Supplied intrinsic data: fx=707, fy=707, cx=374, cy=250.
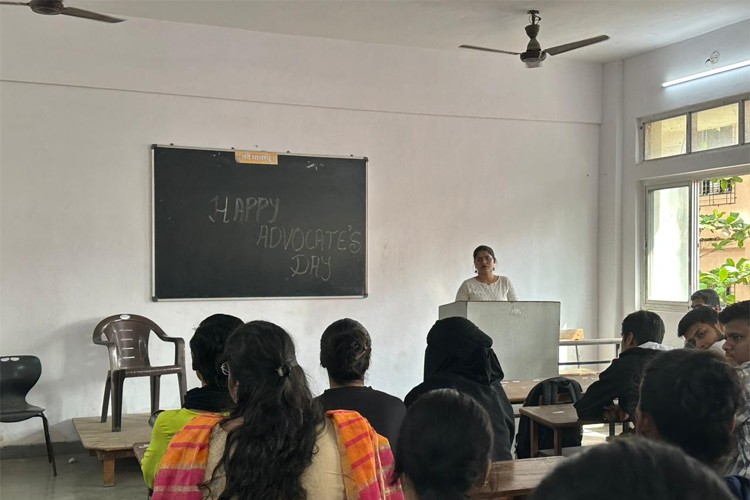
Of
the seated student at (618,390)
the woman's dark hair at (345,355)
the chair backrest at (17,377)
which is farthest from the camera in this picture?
the chair backrest at (17,377)

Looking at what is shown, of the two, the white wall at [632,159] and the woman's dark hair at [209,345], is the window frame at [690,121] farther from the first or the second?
the woman's dark hair at [209,345]

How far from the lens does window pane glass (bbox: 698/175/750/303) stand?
22.3 ft

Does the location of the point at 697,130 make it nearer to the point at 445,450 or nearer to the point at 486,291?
the point at 486,291

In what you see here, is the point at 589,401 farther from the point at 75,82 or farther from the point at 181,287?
the point at 75,82

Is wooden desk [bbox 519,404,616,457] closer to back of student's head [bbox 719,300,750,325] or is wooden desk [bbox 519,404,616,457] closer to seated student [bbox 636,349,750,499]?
back of student's head [bbox 719,300,750,325]

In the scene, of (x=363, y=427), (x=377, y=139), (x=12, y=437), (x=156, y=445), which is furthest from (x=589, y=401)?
(x=12, y=437)

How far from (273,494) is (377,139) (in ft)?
17.2

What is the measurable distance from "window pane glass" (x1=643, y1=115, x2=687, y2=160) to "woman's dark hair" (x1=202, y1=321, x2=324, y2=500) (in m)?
6.04

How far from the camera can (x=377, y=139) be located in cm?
661

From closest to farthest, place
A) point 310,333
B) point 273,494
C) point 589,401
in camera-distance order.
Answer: point 273,494, point 589,401, point 310,333

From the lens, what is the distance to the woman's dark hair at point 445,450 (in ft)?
4.03

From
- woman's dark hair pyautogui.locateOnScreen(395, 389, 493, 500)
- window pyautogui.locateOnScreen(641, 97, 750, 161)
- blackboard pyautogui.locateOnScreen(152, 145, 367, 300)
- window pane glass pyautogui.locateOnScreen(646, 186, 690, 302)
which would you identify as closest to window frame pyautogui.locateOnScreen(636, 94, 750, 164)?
window pyautogui.locateOnScreen(641, 97, 750, 161)

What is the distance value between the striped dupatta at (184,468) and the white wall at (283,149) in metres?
3.32

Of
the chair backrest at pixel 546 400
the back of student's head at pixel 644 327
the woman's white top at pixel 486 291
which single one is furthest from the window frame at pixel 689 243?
the back of student's head at pixel 644 327
